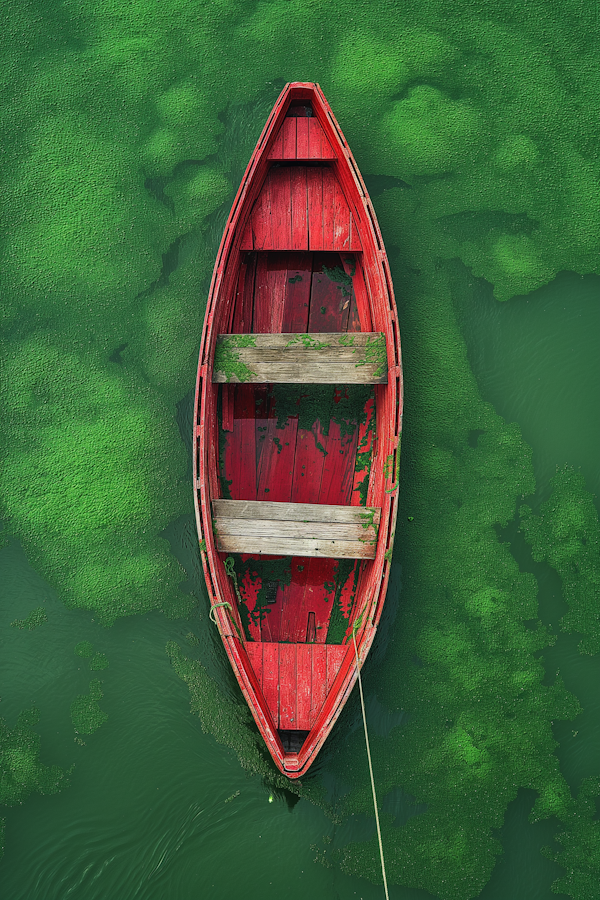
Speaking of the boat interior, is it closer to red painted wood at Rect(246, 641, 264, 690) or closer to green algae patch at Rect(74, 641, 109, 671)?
red painted wood at Rect(246, 641, 264, 690)

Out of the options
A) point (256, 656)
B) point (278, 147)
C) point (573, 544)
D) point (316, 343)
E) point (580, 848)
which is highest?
→ point (278, 147)

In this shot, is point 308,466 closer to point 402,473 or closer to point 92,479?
point 402,473

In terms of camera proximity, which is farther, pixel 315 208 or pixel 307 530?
pixel 315 208

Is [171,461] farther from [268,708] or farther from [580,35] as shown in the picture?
[580,35]

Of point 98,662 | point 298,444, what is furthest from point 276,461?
point 98,662

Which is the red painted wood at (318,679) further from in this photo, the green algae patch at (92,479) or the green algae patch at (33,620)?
the green algae patch at (33,620)

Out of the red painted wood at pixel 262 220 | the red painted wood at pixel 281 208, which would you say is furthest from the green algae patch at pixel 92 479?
the red painted wood at pixel 281 208
